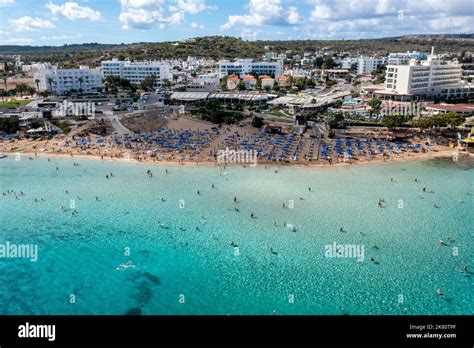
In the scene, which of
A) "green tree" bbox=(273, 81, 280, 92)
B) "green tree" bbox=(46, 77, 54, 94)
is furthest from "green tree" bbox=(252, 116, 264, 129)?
"green tree" bbox=(46, 77, 54, 94)

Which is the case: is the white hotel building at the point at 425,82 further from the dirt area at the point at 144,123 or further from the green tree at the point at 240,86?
the dirt area at the point at 144,123

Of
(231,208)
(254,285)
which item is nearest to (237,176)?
(231,208)

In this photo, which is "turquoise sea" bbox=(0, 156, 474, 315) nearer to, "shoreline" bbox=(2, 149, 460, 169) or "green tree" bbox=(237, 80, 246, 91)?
"shoreline" bbox=(2, 149, 460, 169)

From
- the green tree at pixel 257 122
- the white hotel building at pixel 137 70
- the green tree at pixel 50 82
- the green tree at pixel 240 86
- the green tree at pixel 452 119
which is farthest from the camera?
the white hotel building at pixel 137 70

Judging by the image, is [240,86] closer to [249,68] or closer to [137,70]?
[249,68]

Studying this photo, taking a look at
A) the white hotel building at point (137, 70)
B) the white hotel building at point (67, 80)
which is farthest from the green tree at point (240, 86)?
the white hotel building at point (67, 80)
